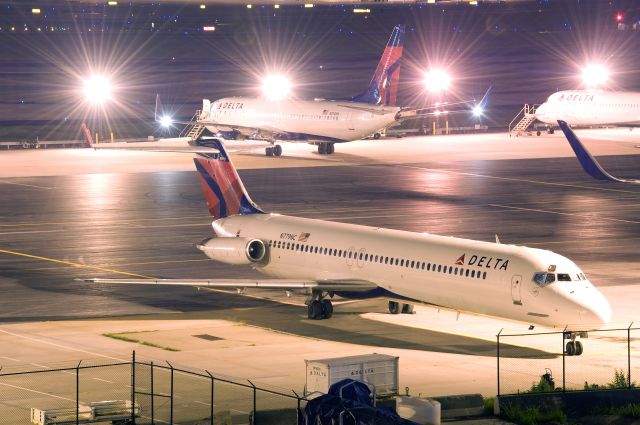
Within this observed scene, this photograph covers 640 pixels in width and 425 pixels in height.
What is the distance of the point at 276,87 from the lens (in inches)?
5940

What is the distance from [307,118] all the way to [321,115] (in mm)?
1193

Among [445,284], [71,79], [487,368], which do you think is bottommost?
[487,368]

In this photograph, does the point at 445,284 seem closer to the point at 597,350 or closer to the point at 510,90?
the point at 597,350

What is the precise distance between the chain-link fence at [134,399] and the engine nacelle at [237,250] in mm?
10299

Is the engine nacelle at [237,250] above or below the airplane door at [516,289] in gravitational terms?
above

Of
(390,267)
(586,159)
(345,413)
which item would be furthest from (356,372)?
(586,159)

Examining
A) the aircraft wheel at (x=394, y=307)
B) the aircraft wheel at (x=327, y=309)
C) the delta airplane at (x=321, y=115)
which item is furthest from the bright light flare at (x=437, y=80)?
the aircraft wheel at (x=327, y=309)

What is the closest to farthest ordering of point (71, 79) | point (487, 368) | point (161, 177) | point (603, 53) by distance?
point (487, 368)
point (161, 177)
point (71, 79)
point (603, 53)

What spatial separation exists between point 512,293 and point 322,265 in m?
8.36

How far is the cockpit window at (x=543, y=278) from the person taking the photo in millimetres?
40844

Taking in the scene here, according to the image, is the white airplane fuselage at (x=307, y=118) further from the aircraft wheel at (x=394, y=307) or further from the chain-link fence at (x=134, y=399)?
the chain-link fence at (x=134, y=399)

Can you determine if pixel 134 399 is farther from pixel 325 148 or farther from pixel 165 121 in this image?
pixel 165 121

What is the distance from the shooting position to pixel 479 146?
117438 mm

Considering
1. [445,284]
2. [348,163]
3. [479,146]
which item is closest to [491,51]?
[479,146]
